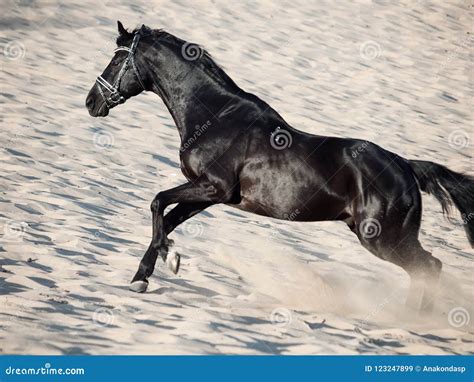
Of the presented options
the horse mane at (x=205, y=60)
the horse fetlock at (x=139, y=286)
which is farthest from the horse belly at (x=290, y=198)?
the horse fetlock at (x=139, y=286)

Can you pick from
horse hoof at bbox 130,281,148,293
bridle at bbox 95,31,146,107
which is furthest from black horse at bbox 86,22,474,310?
bridle at bbox 95,31,146,107

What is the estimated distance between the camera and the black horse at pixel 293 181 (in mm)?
6188

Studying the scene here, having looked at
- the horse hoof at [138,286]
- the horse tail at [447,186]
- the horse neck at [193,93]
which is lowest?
the horse hoof at [138,286]

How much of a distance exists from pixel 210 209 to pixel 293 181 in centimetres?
294

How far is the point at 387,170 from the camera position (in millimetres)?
6215

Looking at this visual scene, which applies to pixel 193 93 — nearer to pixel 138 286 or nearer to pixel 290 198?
pixel 290 198

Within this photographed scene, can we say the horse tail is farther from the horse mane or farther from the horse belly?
the horse mane

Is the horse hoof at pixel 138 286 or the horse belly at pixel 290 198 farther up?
the horse belly at pixel 290 198

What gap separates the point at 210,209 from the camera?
9.05 meters

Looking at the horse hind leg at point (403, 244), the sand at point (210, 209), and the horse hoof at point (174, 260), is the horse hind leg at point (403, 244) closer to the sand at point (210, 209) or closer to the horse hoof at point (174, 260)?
the sand at point (210, 209)

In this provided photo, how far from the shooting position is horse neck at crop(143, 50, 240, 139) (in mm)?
6527

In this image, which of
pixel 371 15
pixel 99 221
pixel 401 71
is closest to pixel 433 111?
pixel 401 71

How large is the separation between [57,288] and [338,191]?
89.5 inches

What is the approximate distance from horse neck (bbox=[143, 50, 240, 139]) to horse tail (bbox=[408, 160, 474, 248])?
5.41 feet
